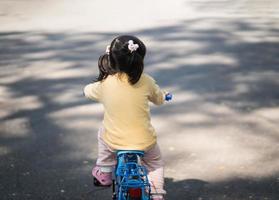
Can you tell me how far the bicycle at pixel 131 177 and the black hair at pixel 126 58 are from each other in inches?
20.4

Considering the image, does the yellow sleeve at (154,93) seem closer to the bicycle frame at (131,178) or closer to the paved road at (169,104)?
the bicycle frame at (131,178)

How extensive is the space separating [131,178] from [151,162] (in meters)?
0.50

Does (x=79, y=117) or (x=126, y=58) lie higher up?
(x=126, y=58)

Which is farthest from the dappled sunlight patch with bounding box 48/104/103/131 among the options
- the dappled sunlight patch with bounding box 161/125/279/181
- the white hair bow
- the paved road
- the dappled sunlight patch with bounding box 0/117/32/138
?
the white hair bow

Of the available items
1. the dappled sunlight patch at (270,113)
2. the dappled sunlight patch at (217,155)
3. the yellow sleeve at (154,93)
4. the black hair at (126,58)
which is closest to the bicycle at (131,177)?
the yellow sleeve at (154,93)

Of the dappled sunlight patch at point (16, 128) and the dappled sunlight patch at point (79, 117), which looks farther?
the dappled sunlight patch at point (79, 117)

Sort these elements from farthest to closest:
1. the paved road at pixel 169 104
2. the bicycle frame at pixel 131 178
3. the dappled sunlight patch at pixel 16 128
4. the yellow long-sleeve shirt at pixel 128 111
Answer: the dappled sunlight patch at pixel 16 128
the paved road at pixel 169 104
the yellow long-sleeve shirt at pixel 128 111
the bicycle frame at pixel 131 178

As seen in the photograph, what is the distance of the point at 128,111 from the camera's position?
11.6 ft

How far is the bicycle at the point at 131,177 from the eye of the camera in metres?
3.29

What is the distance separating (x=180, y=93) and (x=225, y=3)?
10.8m

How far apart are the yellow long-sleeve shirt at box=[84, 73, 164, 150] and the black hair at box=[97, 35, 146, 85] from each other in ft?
0.21

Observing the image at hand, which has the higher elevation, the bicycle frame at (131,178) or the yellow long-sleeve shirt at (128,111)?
the yellow long-sleeve shirt at (128,111)

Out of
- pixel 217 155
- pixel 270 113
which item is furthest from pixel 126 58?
pixel 270 113

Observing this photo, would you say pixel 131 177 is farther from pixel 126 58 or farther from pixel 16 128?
pixel 16 128
